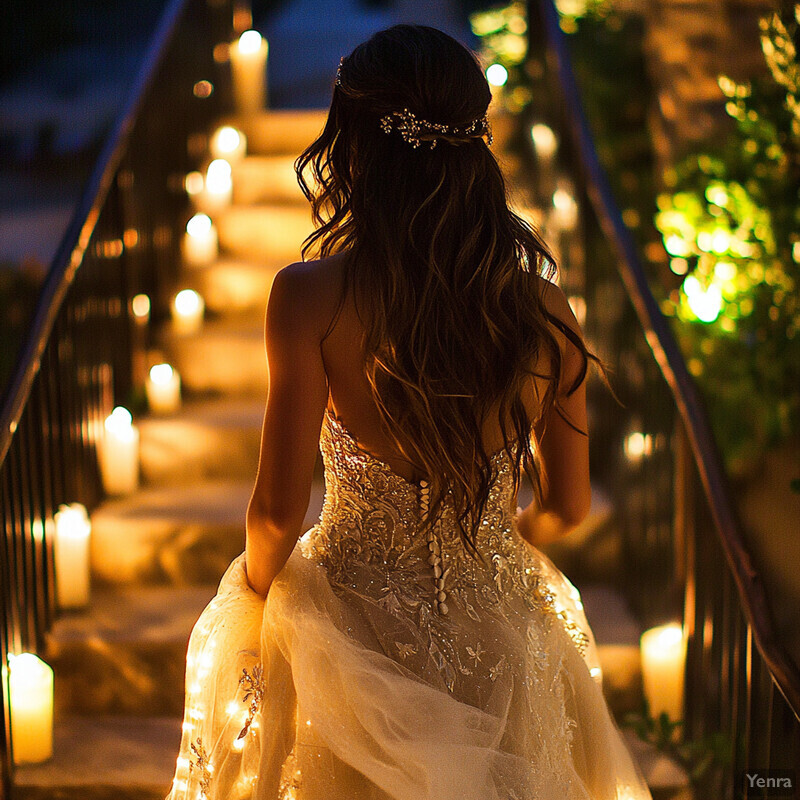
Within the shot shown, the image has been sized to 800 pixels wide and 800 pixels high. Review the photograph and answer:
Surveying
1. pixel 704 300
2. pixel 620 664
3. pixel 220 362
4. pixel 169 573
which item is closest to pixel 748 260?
pixel 704 300

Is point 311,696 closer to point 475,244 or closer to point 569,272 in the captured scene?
point 475,244

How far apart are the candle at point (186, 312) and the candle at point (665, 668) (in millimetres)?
2193

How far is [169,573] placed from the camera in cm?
291

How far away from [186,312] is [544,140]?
183 cm

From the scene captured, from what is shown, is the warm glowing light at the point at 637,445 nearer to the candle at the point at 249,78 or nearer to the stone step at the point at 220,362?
the stone step at the point at 220,362

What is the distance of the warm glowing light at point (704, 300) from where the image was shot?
3.49m

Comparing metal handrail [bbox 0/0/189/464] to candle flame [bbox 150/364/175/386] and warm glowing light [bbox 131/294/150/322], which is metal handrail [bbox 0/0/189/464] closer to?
warm glowing light [bbox 131/294/150/322]

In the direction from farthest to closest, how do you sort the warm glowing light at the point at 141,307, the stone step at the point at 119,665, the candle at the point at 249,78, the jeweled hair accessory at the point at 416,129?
the candle at the point at 249,78 < the warm glowing light at the point at 141,307 < the stone step at the point at 119,665 < the jeweled hair accessory at the point at 416,129

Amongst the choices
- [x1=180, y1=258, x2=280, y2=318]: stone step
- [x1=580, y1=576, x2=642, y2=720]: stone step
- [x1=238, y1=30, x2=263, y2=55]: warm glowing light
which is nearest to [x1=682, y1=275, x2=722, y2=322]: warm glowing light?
[x1=580, y1=576, x2=642, y2=720]: stone step

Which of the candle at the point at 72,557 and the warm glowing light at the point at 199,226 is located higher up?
the warm glowing light at the point at 199,226

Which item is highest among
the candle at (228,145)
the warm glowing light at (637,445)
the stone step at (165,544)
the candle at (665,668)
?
the candle at (228,145)

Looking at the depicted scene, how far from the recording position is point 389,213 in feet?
4.16

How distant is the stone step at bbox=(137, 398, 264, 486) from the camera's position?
326cm

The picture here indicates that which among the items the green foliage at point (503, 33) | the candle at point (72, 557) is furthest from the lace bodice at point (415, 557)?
the green foliage at point (503, 33)
